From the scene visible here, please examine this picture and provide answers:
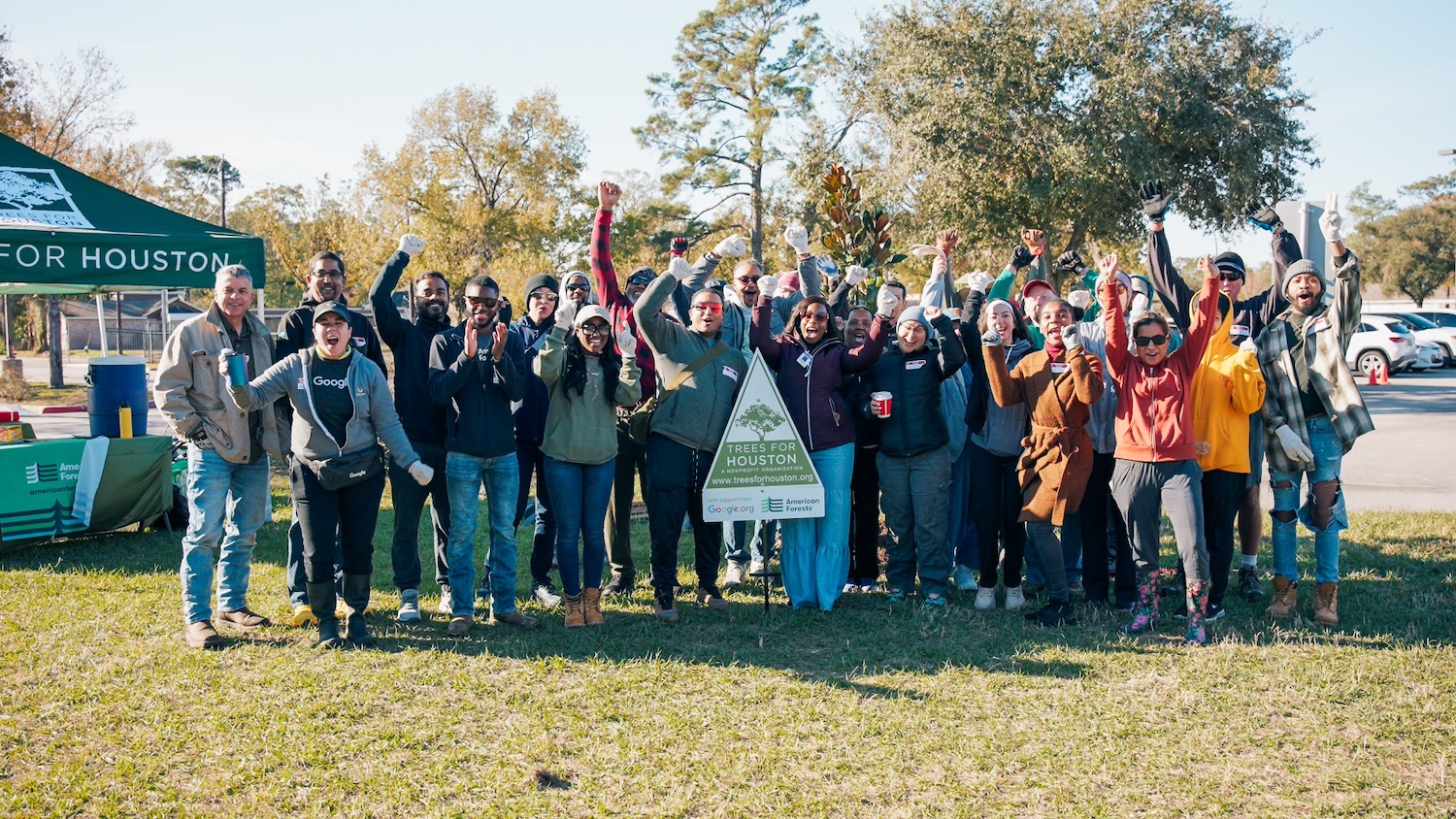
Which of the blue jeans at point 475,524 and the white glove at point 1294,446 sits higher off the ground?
the white glove at point 1294,446

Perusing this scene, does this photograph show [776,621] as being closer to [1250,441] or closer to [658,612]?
[658,612]

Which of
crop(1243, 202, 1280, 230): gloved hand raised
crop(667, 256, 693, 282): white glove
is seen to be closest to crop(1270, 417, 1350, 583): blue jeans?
crop(1243, 202, 1280, 230): gloved hand raised

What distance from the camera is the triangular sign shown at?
20.4 feet

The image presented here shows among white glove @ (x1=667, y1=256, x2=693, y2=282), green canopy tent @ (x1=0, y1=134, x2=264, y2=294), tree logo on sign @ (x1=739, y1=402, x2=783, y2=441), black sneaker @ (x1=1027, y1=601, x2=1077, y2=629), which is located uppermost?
green canopy tent @ (x1=0, y1=134, x2=264, y2=294)

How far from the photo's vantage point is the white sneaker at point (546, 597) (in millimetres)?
6445

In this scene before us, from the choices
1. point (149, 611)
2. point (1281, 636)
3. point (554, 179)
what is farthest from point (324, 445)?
point (554, 179)

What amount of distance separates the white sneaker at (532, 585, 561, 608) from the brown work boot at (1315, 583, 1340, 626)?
4.46m

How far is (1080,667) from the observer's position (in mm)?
5133

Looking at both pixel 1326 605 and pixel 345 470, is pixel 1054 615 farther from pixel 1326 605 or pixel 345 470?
pixel 345 470

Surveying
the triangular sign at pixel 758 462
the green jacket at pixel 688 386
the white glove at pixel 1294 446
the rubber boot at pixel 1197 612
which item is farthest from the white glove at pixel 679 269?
the white glove at pixel 1294 446

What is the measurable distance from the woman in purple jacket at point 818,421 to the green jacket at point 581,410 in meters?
0.99

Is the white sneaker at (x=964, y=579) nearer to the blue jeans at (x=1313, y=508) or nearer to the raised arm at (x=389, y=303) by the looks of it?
the blue jeans at (x=1313, y=508)

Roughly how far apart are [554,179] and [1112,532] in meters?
25.4

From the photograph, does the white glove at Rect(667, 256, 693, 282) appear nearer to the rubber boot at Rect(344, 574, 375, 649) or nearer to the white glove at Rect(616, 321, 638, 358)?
the white glove at Rect(616, 321, 638, 358)
